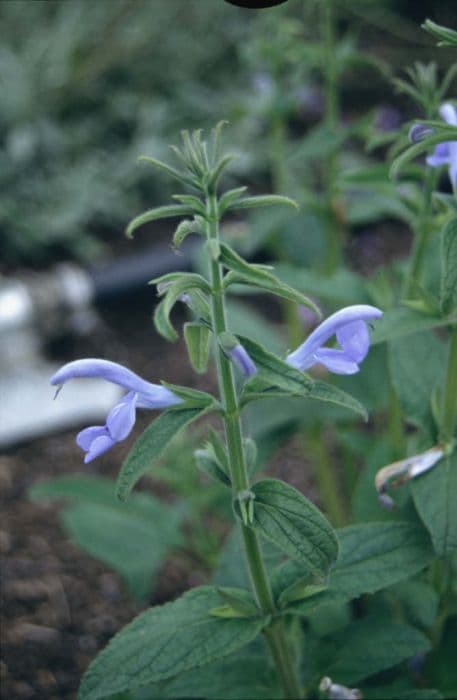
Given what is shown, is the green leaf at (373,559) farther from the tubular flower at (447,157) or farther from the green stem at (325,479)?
the green stem at (325,479)

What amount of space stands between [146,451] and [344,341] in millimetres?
265

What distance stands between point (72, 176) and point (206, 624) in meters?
2.84

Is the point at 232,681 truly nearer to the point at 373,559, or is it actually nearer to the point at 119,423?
the point at 373,559

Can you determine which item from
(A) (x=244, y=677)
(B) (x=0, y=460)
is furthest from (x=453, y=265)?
(B) (x=0, y=460)

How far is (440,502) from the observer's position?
119 cm

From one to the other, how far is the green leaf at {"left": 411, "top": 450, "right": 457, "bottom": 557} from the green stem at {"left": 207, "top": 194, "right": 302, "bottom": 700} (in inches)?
8.9

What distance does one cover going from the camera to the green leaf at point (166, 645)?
3.61 ft

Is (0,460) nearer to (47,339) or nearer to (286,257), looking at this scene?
(47,339)

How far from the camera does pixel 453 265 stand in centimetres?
108

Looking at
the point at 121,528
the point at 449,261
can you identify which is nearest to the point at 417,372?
the point at 449,261

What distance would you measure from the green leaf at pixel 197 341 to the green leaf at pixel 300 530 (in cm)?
19

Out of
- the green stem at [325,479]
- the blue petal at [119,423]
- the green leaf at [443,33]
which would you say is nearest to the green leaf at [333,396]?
the blue petal at [119,423]

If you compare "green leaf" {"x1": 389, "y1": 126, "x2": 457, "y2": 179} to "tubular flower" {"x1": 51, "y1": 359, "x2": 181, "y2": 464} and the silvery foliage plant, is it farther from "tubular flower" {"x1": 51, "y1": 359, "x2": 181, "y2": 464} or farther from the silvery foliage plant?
"tubular flower" {"x1": 51, "y1": 359, "x2": 181, "y2": 464}

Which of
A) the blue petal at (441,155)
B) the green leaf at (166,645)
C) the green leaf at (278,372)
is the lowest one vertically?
the green leaf at (166,645)
